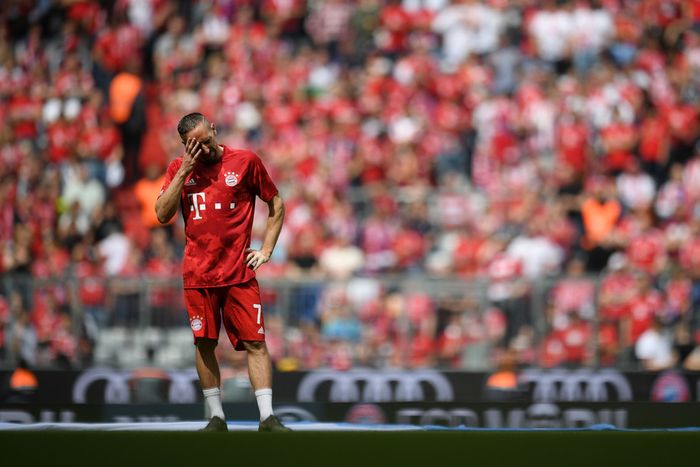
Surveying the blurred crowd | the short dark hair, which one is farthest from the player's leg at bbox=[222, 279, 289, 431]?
the blurred crowd

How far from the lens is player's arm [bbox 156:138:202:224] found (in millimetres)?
8273

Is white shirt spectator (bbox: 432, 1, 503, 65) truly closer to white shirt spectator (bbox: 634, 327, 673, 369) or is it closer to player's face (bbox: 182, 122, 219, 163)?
white shirt spectator (bbox: 634, 327, 673, 369)

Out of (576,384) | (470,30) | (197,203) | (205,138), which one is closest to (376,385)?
(576,384)

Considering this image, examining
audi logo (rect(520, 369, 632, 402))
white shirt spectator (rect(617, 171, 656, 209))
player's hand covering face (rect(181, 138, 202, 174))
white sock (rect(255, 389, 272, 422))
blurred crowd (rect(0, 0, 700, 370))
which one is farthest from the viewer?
white shirt spectator (rect(617, 171, 656, 209))

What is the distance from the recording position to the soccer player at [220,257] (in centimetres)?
855

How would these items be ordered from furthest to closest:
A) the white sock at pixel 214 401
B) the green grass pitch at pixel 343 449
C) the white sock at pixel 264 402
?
the white sock at pixel 214 401, the white sock at pixel 264 402, the green grass pitch at pixel 343 449

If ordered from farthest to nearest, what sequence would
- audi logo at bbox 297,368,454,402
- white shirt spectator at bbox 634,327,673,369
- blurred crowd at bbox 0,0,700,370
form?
blurred crowd at bbox 0,0,700,370 < white shirt spectator at bbox 634,327,673,369 < audi logo at bbox 297,368,454,402

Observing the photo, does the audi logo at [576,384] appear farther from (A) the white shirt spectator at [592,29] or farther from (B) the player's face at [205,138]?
(A) the white shirt spectator at [592,29]

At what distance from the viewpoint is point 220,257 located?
337 inches

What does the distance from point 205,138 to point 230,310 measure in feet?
3.85

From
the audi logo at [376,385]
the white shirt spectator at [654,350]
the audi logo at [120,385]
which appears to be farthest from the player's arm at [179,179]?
the white shirt spectator at [654,350]

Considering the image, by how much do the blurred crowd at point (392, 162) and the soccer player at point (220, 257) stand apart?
19.1 feet

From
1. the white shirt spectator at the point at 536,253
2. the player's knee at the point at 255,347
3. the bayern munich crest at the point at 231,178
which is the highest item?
the bayern munich crest at the point at 231,178

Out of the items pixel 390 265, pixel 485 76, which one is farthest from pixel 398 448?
pixel 485 76
